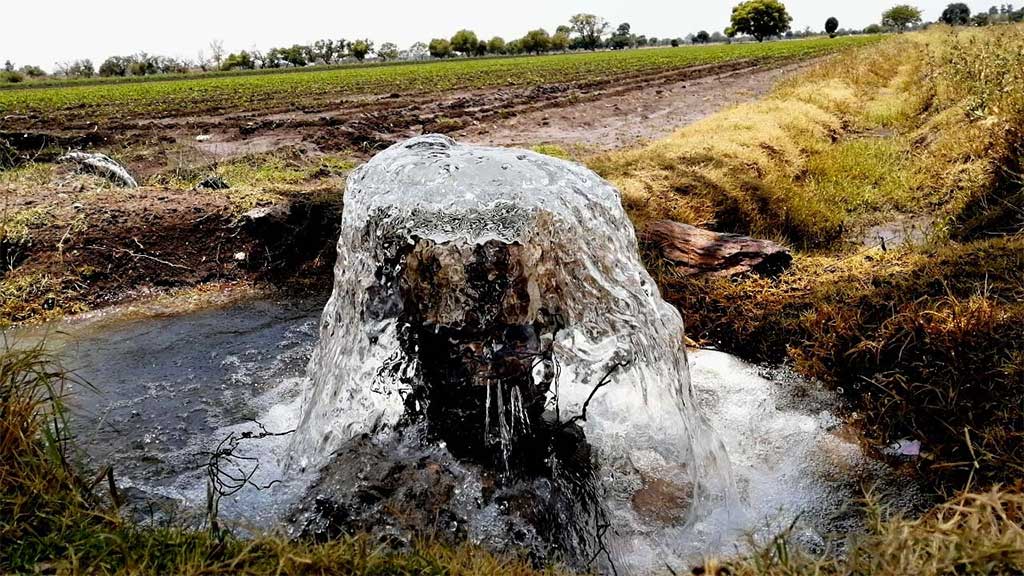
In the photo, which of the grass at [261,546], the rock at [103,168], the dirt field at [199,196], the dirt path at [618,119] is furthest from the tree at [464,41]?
the grass at [261,546]

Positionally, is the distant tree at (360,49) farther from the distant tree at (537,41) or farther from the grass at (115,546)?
the grass at (115,546)

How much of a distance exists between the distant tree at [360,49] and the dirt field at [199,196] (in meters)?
68.3

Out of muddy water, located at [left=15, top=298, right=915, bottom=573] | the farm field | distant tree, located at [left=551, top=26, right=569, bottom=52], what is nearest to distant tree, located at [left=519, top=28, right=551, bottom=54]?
distant tree, located at [left=551, top=26, right=569, bottom=52]

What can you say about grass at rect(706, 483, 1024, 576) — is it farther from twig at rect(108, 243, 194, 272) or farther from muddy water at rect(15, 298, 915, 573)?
twig at rect(108, 243, 194, 272)

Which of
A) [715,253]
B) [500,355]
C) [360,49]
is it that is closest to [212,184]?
[715,253]

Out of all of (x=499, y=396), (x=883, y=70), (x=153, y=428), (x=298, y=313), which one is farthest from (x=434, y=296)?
(x=883, y=70)

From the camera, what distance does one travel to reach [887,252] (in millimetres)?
4672

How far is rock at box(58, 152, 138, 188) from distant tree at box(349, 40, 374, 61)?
7618 centimetres

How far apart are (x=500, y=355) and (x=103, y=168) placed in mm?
6142

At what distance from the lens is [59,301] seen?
16.1 feet

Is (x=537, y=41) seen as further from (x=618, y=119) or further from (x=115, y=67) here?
(x=618, y=119)

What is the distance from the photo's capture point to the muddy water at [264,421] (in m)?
2.79

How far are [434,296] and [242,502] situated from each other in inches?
45.4

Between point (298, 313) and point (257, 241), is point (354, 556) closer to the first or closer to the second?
point (298, 313)
